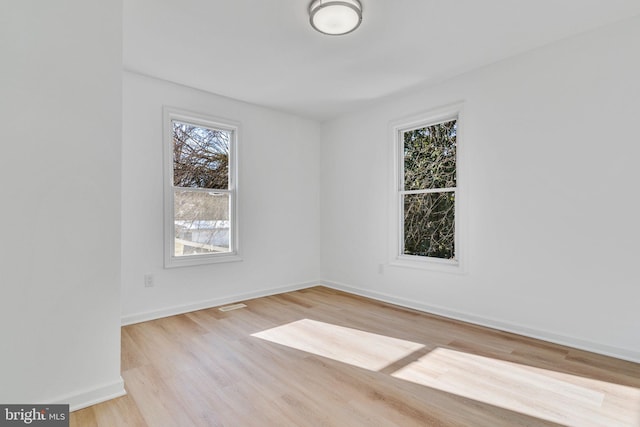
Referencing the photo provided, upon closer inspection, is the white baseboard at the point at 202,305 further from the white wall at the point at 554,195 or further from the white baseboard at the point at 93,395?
the white wall at the point at 554,195

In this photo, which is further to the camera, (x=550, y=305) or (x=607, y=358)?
(x=550, y=305)

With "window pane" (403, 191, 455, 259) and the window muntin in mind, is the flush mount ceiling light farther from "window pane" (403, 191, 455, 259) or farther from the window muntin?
"window pane" (403, 191, 455, 259)

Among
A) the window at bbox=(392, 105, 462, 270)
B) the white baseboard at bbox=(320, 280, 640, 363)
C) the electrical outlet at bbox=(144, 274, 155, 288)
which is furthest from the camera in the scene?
the window at bbox=(392, 105, 462, 270)

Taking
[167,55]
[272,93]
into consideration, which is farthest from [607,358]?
[167,55]

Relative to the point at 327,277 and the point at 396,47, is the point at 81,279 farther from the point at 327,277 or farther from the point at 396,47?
the point at 327,277

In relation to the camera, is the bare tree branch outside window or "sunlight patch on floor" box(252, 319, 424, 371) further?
the bare tree branch outside window

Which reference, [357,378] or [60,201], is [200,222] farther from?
[357,378]

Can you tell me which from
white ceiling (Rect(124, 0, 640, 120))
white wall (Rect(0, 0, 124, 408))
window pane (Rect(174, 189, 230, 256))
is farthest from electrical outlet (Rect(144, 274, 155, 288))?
white ceiling (Rect(124, 0, 640, 120))

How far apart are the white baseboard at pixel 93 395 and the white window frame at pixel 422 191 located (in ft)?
9.95

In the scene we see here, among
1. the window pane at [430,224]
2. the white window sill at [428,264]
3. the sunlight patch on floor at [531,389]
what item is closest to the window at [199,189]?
the white window sill at [428,264]

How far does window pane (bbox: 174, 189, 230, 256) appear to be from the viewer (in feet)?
12.0

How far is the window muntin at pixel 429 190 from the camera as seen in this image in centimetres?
355

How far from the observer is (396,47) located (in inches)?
111

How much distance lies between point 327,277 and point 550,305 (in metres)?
2.90
